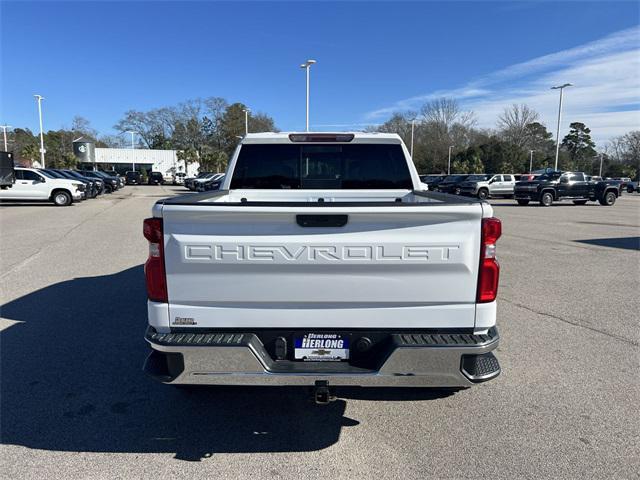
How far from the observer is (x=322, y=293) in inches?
110

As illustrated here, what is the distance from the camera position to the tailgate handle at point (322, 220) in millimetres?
2701

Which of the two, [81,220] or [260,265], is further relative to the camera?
[81,220]

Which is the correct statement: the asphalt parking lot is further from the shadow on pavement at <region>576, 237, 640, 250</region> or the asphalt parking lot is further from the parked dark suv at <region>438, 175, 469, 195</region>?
the parked dark suv at <region>438, 175, 469, 195</region>

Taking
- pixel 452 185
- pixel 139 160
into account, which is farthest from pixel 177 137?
pixel 452 185

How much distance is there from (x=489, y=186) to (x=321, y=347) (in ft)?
113

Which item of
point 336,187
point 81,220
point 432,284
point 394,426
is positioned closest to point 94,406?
point 394,426

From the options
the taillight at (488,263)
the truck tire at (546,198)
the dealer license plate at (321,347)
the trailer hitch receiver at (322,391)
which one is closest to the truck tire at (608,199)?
the truck tire at (546,198)

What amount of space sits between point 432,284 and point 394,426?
1261mm

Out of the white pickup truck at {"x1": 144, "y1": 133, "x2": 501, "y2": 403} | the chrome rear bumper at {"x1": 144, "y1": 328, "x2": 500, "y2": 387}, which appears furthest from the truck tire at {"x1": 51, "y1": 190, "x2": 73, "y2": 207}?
the chrome rear bumper at {"x1": 144, "y1": 328, "x2": 500, "y2": 387}

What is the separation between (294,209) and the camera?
2.68 metres

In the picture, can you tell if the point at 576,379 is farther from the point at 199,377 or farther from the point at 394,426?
the point at 199,377

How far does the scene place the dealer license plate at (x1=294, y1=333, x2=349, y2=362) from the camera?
287cm

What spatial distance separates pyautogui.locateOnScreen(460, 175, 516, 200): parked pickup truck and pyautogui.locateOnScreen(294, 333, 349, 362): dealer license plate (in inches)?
1287

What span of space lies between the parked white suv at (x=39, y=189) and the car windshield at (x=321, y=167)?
71.0ft
